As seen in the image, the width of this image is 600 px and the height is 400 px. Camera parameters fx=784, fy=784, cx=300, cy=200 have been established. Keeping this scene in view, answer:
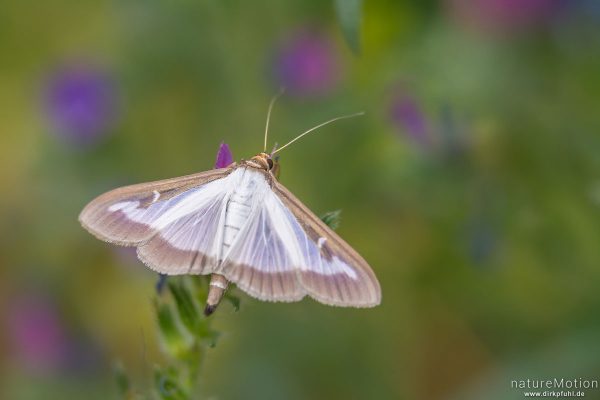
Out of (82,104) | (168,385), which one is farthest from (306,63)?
(168,385)

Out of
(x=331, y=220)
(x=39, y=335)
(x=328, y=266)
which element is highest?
(x=39, y=335)

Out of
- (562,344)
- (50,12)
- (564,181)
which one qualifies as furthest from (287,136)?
(50,12)

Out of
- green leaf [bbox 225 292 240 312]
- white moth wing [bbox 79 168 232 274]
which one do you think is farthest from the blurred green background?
green leaf [bbox 225 292 240 312]

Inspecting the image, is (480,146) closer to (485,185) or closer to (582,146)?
(485,185)

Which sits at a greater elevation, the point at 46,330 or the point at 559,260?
the point at 559,260

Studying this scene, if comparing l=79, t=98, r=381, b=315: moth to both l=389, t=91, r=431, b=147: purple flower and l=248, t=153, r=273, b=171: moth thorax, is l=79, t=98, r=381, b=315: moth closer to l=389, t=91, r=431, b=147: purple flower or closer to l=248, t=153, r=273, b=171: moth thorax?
l=248, t=153, r=273, b=171: moth thorax

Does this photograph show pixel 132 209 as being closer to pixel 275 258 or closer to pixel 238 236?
pixel 238 236

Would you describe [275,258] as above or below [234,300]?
above
